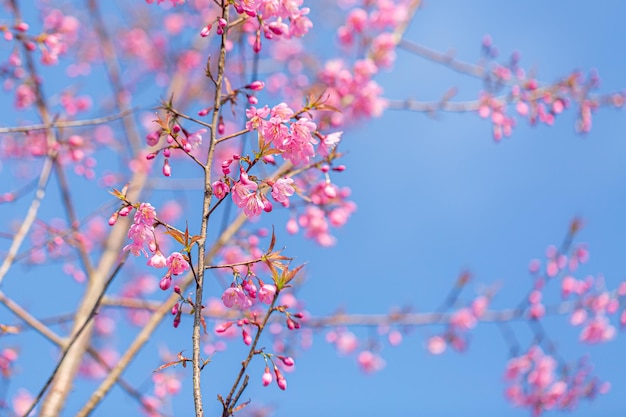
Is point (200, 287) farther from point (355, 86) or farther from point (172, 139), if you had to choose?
point (355, 86)

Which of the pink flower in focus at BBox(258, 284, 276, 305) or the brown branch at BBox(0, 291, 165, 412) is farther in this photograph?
the brown branch at BBox(0, 291, 165, 412)

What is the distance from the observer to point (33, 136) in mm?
4719

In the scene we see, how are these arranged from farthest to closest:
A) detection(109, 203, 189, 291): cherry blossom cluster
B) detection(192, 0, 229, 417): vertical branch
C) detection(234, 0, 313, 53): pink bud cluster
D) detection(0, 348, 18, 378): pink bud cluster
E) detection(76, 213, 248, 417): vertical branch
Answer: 1. detection(0, 348, 18, 378): pink bud cluster
2. detection(76, 213, 248, 417): vertical branch
3. detection(234, 0, 313, 53): pink bud cluster
4. detection(109, 203, 189, 291): cherry blossom cluster
5. detection(192, 0, 229, 417): vertical branch

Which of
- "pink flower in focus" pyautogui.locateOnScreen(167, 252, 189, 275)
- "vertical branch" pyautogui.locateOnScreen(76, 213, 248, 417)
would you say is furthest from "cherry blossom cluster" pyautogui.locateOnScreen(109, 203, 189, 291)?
"vertical branch" pyautogui.locateOnScreen(76, 213, 248, 417)

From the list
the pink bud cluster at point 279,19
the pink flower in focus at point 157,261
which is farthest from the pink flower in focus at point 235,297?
the pink bud cluster at point 279,19

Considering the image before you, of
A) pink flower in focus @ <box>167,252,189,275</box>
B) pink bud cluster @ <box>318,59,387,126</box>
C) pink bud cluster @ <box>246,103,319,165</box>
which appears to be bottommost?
pink flower in focus @ <box>167,252,189,275</box>

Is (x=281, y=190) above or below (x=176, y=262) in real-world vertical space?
above

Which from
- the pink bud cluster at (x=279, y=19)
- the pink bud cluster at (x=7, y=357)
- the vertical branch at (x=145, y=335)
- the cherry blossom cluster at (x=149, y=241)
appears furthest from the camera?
the pink bud cluster at (x=7, y=357)

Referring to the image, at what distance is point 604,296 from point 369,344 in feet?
8.96

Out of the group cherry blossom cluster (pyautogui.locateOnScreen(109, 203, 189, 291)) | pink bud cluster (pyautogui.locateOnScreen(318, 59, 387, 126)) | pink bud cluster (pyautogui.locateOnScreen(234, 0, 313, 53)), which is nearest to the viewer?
cherry blossom cluster (pyautogui.locateOnScreen(109, 203, 189, 291))

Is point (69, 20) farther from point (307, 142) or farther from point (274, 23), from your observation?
point (307, 142)

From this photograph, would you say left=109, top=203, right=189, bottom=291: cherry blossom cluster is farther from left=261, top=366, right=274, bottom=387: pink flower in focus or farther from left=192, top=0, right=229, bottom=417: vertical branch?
left=261, top=366, right=274, bottom=387: pink flower in focus

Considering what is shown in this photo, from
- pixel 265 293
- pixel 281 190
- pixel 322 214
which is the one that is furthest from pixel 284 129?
pixel 322 214

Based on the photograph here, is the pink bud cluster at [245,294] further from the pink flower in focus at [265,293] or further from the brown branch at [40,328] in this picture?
the brown branch at [40,328]
